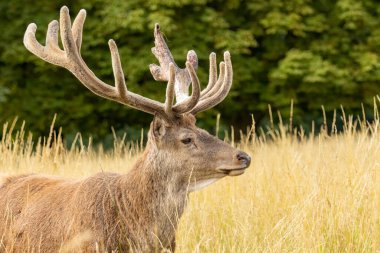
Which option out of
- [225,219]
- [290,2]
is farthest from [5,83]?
[225,219]

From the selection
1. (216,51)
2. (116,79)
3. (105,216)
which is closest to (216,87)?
(116,79)

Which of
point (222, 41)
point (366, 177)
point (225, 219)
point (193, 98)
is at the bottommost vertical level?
point (225, 219)

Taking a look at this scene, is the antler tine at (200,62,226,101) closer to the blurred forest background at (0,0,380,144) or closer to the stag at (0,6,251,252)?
the stag at (0,6,251,252)

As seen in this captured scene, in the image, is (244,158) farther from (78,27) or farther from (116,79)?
(78,27)

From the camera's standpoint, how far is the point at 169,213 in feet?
13.9

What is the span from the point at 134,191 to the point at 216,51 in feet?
35.0

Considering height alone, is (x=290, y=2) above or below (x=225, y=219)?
above

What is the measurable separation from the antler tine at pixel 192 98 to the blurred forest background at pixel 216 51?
916cm

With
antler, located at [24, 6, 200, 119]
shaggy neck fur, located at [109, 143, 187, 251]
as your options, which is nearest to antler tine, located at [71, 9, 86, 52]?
antler, located at [24, 6, 200, 119]

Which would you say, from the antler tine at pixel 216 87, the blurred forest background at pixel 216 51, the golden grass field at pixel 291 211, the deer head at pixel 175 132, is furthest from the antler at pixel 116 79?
the blurred forest background at pixel 216 51

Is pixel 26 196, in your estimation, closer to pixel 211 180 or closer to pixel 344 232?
pixel 211 180

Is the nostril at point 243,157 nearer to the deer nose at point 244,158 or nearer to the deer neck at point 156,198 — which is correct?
the deer nose at point 244,158

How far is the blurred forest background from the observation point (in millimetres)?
14102

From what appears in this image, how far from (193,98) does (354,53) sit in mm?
10808
